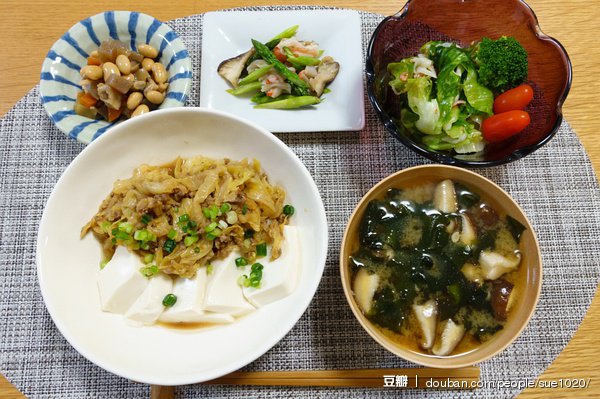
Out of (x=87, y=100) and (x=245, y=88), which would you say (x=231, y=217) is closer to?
(x=245, y=88)

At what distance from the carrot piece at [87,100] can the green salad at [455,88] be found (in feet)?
4.74

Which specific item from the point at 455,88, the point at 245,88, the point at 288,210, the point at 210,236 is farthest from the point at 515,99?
the point at 210,236

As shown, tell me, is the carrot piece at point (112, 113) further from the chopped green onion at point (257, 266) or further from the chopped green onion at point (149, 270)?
the chopped green onion at point (257, 266)

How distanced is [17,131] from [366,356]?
2067mm

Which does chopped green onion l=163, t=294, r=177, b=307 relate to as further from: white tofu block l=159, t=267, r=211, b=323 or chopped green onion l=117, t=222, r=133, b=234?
chopped green onion l=117, t=222, r=133, b=234

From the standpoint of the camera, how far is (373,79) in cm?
196

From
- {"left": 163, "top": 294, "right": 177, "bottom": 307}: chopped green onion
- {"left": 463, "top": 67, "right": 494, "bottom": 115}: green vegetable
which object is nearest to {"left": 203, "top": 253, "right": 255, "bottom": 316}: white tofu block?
{"left": 163, "top": 294, "right": 177, "bottom": 307}: chopped green onion

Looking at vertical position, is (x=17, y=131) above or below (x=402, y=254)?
above

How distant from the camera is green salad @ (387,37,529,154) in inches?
77.7

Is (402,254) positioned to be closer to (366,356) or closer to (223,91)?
(366,356)

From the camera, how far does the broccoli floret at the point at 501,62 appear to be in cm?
197

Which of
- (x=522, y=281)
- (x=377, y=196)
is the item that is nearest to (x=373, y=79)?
(x=377, y=196)

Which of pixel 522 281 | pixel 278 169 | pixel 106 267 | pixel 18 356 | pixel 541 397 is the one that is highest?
pixel 278 169

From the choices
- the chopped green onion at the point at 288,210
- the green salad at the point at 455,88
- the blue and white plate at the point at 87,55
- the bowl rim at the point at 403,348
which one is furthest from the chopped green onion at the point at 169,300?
the green salad at the point at 455,88
